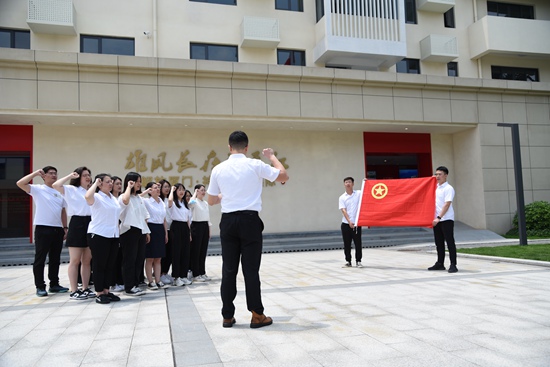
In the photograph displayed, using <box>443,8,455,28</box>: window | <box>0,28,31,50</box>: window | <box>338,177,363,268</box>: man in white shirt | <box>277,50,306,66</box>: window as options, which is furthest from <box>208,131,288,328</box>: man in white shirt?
<box>443,8,455,28</box>: window

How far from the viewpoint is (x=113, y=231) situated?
18.2 feet

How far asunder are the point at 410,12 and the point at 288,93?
7201 mm

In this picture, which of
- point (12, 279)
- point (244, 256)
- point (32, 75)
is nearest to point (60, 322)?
point (244, 256)

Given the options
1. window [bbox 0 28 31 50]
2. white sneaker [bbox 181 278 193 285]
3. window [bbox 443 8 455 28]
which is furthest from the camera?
window [bbox 443 8 455 28]

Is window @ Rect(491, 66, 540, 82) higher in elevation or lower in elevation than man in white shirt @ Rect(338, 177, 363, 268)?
higher

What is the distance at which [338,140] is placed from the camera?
1620 cm

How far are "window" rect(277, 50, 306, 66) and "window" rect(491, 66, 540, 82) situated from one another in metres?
8.14

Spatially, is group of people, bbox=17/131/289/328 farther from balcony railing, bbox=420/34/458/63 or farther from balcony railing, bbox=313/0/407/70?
balcony railing, bbox=420/34/458/63

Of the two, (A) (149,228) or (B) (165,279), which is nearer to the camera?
(A) (149,228)

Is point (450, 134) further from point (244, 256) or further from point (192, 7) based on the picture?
point (244, 256)

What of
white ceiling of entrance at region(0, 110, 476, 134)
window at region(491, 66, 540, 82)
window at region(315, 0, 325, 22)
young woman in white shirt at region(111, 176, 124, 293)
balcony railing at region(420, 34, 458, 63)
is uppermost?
window at region(315, 0, 325, 22)

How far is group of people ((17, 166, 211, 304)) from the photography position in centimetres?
551

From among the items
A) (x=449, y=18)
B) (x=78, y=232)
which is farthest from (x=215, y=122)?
(x=449, y=18)

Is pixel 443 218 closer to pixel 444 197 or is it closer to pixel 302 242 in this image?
pixel 444 197
